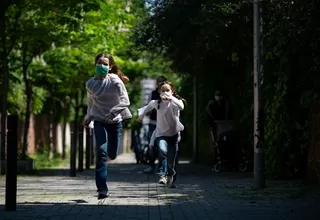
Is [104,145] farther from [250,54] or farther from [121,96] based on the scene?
[250,54]

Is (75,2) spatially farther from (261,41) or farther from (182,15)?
(261,41)

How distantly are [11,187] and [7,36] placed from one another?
31.4ft

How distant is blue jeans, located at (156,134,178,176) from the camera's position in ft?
40.5

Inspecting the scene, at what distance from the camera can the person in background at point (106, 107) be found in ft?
33.0

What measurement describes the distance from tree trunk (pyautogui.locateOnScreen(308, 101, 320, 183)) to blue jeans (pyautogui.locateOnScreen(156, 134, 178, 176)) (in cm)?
202

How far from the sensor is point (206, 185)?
12805mm

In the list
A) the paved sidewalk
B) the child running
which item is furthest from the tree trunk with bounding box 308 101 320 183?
the child running

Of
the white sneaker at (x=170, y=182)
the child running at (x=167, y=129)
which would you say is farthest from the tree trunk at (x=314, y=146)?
the white sneaker at (x=170, y=182)

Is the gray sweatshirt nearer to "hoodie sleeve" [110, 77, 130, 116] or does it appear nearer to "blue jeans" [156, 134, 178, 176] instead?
"hoodie sleeve" [110, 77, 130, 116]

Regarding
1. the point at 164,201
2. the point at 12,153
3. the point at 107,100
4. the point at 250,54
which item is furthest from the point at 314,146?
the point at 12,153

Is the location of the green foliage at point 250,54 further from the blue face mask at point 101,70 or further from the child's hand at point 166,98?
the blue face mask at point 101,70

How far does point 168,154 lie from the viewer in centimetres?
1249

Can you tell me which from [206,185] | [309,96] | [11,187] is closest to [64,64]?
[206,185]

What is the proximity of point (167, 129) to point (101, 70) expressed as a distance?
254cm
